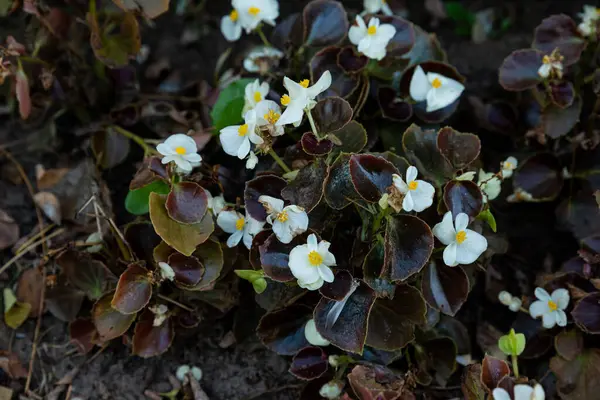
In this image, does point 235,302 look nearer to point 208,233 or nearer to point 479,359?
point 208,233

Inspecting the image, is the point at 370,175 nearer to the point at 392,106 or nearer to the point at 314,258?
the point at 314,258

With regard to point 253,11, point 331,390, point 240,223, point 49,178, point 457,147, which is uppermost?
point 253,11

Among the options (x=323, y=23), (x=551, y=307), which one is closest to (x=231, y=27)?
(x=323, y=23)

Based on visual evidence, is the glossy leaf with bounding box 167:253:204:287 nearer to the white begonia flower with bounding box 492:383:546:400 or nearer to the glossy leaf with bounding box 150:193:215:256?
the glossy leaf with bounding box 150:193:215:256

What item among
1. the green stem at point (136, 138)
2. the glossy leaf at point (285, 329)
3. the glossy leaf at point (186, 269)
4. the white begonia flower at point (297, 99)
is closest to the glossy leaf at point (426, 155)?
the white begonia flower at point (297, 99)

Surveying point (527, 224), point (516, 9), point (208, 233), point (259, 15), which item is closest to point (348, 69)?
point (259, 15)

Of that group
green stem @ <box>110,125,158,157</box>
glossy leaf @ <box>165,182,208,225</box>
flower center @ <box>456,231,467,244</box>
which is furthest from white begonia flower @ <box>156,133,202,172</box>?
flower center @ <box>456,231,467,244</box>
